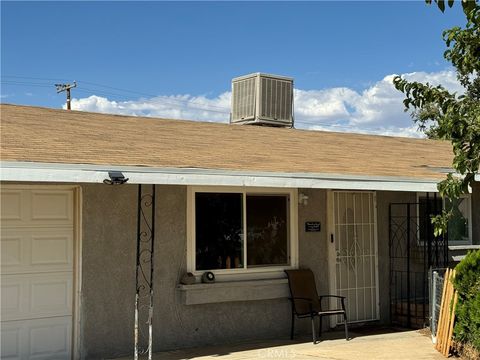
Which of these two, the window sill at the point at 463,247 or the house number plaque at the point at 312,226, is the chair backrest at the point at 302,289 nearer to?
the house number plaque at the point at 312,226

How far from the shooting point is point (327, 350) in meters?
9.00

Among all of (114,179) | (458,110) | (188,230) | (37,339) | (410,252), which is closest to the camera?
(458,110)

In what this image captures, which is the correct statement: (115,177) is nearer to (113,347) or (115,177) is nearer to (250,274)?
(113,347)

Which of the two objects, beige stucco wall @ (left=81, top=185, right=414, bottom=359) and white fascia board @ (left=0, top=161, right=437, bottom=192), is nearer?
white fascia board @ (left=0, top=161, right=437, bottom=192)


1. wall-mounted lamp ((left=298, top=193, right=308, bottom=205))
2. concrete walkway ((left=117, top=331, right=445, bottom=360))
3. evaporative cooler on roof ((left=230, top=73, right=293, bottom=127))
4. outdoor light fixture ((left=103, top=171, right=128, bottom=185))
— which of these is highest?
evaporative cooler on roof ((left=230, top=73, right=293, bottom=127))

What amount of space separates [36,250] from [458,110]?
17.6 ft

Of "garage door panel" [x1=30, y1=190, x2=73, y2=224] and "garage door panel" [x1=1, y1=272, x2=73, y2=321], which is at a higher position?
"garage door panel" [x1=30, y1=190, x2=73, y2=224]

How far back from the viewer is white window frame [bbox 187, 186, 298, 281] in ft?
30.8

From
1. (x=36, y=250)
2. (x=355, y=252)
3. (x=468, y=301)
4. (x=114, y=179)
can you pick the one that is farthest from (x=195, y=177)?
(x=355, y=252)

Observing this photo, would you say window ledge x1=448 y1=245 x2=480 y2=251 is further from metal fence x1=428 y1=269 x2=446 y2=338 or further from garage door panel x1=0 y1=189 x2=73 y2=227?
garage door panel x1=0 y1=189 x2=73 y2=227

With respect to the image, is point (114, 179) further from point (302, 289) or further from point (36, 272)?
point (302, 289)

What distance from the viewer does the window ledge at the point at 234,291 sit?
914 centimetres

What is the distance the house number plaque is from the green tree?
14.8ft

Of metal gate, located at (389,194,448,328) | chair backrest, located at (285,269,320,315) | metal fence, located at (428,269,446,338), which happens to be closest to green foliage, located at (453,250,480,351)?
metal fence, located at (428,269,446,338)
